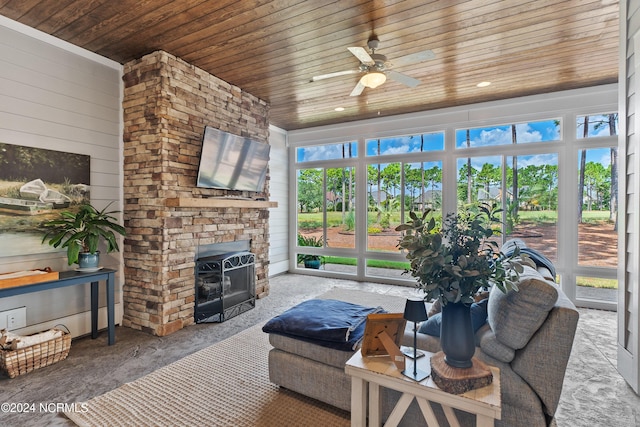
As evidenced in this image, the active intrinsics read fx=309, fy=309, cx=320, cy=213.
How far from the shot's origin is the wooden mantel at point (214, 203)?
3.23m

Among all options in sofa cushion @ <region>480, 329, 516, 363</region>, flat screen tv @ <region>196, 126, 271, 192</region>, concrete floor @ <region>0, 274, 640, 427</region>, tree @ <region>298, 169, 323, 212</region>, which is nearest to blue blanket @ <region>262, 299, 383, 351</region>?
sofa cushion @ <region>480, 329, 516, 363</region>

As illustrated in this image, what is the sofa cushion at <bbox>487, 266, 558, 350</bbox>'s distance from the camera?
147 cm

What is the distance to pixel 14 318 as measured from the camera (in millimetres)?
2719

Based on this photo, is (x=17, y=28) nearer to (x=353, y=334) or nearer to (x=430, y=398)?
(x=353, y=334)

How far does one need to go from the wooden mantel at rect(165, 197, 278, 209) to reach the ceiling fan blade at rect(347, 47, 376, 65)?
2183 mm

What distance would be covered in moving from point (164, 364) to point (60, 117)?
8.50ft

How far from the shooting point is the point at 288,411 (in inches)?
80.7

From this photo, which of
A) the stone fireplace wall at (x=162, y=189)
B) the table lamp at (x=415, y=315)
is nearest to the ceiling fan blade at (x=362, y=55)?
the stone fireplace wall at (x=162, y=189)

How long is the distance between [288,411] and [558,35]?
159 inches

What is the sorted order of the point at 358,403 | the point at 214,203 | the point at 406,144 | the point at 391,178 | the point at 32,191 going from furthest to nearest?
the point at 391,178 → the point at 406,144 → the point at 214,203 → the point at 32,191 → the point at 358,403

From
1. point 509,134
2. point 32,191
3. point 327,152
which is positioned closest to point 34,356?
point 32,191

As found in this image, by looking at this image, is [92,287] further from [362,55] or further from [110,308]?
[362,55]

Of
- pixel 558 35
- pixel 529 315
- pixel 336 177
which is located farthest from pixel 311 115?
pixel 529 315

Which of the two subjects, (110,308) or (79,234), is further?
(110,308)
